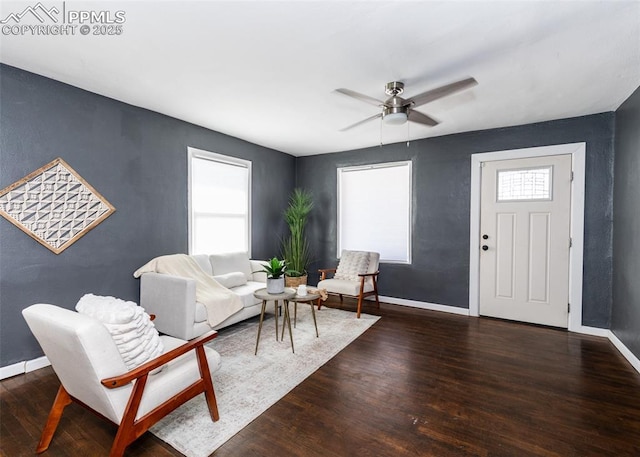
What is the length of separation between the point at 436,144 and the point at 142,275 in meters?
4.21

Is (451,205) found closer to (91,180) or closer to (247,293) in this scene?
(247,293)

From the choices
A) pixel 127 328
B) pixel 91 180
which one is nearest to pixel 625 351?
pixel 127 328

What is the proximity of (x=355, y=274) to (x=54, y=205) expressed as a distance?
139 inches

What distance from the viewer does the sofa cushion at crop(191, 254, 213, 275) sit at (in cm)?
364

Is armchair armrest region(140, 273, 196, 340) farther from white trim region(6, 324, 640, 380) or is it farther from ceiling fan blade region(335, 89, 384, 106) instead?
ceiling fan blade region(335, 89, 384, 106)

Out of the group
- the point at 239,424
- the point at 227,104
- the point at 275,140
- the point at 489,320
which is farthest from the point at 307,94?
the point at 489,320

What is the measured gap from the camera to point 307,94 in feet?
9.71

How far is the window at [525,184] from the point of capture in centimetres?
374

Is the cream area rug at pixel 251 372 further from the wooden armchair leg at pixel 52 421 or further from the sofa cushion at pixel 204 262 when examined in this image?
the sofa cushion at pixel 204 262

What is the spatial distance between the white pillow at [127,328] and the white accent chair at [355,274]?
2.80m

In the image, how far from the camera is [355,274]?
4473mm

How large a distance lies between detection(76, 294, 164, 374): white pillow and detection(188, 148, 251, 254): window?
2.39 metres

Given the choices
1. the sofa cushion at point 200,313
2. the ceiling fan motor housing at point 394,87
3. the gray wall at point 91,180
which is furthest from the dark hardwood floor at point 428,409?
the ceiling fan motor housing at point 394,87

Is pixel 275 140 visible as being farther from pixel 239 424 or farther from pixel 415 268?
pixel 239 424
